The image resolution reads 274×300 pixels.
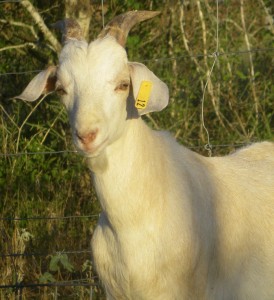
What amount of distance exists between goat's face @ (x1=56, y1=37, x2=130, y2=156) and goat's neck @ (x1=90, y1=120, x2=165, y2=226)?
0.10 meters

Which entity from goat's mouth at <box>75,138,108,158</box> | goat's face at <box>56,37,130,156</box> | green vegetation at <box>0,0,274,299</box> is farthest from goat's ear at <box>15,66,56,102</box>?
green vegetation at <box>0,0,274,299</box>

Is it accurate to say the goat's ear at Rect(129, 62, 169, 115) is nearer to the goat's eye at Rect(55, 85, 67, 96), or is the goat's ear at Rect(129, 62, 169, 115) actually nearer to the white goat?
the white goat

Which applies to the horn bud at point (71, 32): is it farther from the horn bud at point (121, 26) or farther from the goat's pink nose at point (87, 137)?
the goat's pink nose at point (87, 137)

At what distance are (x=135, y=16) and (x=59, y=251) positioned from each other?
2.60 metres

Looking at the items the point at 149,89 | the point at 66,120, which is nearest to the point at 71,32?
the point at 149,89

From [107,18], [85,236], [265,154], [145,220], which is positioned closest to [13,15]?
[107,18]

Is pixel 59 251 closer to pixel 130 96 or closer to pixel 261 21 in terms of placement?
pixel 130 96

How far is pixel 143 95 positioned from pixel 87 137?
41 cm

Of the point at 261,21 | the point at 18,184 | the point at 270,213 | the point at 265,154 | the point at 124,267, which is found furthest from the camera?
the point at 261,21

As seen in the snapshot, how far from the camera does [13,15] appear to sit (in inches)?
310

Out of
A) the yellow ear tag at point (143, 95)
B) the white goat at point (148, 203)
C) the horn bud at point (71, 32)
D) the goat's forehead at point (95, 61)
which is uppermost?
the horn bud at point (71, 32)

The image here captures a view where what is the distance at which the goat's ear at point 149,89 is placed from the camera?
4305 millimetres

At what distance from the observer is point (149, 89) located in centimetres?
430

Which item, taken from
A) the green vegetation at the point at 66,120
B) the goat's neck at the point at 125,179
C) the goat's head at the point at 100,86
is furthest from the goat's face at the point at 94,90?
the green vegetation at the point at 66,120
